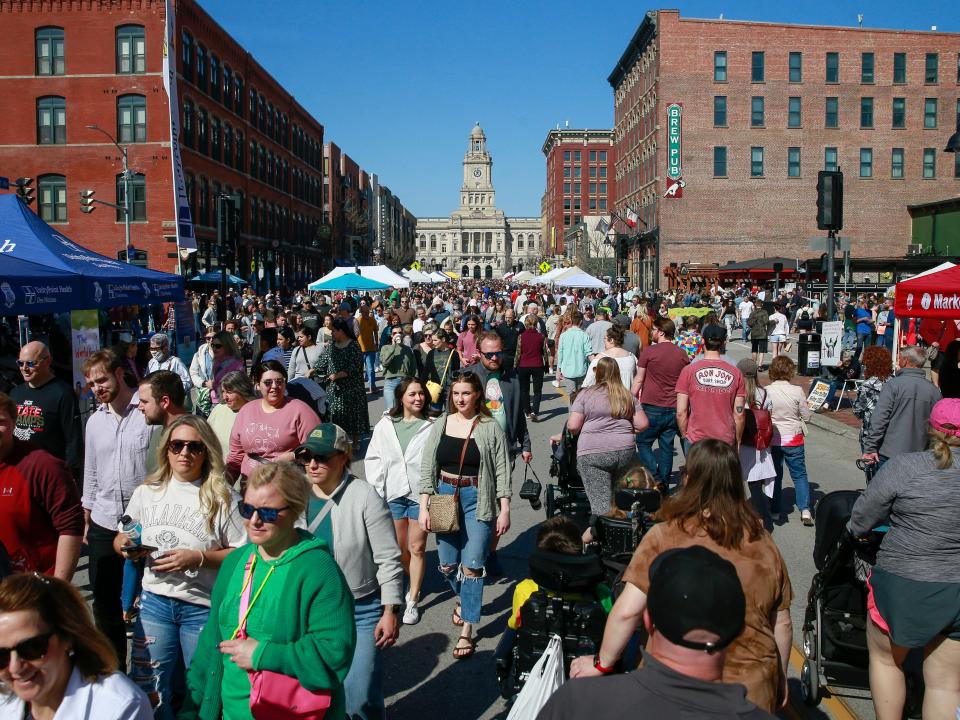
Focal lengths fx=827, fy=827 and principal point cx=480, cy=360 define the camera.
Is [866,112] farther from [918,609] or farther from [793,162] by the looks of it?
[918,609]

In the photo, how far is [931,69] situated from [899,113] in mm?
3556

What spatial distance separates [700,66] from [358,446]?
5194cm

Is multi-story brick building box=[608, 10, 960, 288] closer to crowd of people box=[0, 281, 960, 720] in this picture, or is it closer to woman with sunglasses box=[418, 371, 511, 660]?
crowd of people box=[0, 281, 960, 720]

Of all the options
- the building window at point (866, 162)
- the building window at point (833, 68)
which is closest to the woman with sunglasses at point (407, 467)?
the building window at point (833, 68)

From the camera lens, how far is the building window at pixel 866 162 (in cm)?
5762

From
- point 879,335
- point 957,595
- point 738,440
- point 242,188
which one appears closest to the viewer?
point 957,595

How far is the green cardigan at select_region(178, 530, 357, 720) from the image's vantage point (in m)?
2.98

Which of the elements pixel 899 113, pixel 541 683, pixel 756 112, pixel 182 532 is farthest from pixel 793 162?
pixel 541 683

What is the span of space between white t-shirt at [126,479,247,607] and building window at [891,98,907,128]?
207ft

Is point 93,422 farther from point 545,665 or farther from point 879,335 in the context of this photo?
point 879,335

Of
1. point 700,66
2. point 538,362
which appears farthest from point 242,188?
point 538,362

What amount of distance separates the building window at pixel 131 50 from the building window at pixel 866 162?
153ft

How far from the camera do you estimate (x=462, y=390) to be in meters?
5.60

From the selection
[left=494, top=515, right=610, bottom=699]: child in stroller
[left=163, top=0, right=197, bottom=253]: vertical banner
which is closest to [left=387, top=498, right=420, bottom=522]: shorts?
[left=494, top=515, right=610, bottom=699]: child in stroller
